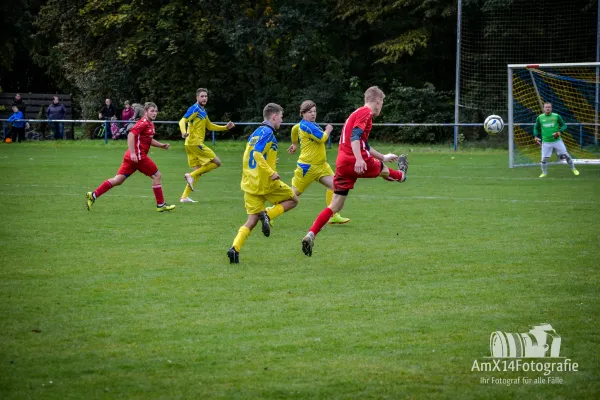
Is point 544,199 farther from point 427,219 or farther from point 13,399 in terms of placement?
point 13,399

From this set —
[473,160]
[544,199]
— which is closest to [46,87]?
[473,160]

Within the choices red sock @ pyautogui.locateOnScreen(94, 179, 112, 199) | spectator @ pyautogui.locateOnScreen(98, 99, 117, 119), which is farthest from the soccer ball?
spectator @ pyautogui.locateOnScreen(98, 99, 117, 119)

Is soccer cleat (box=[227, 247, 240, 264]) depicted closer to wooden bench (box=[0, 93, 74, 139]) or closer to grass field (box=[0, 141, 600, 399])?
grass field (box=[0, 141, 600, 399])

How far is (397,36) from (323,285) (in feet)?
97.6

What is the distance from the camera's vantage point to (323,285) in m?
8.20

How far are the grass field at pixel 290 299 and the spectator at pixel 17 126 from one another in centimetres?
2108

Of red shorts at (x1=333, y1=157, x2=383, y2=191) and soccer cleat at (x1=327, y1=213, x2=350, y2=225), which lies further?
soccer cleat at (x1=327, y1=213, x2=350, y2=225)

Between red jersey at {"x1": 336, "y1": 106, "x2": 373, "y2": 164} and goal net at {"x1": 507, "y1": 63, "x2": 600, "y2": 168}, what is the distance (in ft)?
53.3

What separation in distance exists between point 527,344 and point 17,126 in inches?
1266

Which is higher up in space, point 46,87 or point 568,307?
point 46,87

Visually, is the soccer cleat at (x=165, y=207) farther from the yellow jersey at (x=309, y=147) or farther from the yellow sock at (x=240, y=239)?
the yellow sock at (x=240, y=239)

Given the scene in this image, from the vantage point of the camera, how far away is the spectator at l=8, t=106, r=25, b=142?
3519 cm

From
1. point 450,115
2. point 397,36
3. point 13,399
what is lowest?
point 13,399

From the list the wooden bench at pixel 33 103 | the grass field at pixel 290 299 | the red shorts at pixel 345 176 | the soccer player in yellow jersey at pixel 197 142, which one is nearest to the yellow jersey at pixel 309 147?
the grass field at pixel 290 299
